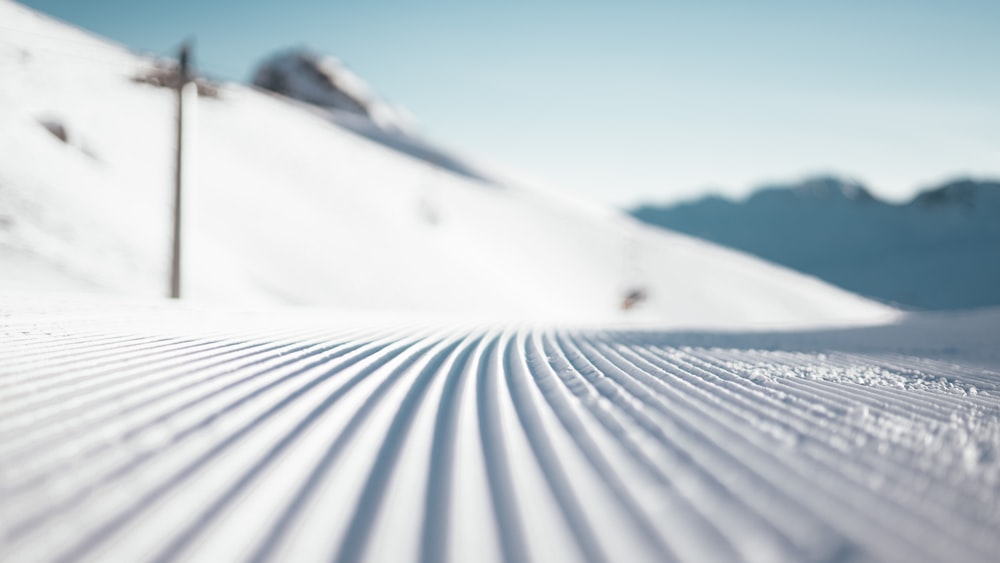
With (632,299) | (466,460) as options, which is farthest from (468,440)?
(632,299)

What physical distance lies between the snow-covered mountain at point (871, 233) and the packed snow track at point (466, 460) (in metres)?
66.9

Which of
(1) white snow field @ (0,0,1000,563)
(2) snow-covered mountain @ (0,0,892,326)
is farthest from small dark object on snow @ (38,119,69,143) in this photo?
(1) white snow field @ (0,0,1000,563)

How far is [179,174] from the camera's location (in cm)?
950

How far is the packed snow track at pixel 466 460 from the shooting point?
5.46ft

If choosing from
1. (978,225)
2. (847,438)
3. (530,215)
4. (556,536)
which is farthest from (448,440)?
(978,225)

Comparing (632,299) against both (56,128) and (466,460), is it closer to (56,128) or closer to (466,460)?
(56,128)

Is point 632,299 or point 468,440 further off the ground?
point 468,440

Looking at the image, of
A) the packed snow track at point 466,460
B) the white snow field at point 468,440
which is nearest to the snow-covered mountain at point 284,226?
the white snow field at point 468,440

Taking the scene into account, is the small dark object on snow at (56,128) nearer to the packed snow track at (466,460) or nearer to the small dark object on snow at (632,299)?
the packed snow track at (466,460)

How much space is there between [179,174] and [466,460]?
31.6 ft

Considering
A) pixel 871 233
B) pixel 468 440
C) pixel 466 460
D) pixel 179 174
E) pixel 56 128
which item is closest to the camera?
pixel 466 460

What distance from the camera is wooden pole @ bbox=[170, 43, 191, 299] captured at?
31.0 ft

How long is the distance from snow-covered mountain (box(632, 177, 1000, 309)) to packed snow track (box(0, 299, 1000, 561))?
220 feet

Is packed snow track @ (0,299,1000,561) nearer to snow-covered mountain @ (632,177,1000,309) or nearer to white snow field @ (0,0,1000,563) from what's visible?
white snow field @ (0,0,1000,563)
